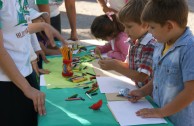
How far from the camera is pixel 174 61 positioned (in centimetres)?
134

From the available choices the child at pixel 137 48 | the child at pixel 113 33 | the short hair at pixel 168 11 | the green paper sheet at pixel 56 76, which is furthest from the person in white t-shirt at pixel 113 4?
the short hair at pixel 168 11

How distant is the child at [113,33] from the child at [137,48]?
1.46ft

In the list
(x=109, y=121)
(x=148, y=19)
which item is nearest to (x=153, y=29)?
(x=148, y=19)

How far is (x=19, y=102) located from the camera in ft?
4.75

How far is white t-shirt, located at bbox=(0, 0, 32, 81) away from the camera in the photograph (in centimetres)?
133

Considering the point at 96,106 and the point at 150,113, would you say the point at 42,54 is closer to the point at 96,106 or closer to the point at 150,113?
the point at 96,106

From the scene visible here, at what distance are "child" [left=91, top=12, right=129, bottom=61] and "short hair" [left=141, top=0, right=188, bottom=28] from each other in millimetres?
840

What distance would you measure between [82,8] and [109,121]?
19.2 feet

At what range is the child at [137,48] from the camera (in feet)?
5.49

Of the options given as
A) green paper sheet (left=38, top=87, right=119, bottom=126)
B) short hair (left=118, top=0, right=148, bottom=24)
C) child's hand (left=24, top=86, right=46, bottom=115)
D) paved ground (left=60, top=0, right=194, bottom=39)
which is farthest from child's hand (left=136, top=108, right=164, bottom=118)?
paved ground (left=60, top=0, right=194, bottom=39)

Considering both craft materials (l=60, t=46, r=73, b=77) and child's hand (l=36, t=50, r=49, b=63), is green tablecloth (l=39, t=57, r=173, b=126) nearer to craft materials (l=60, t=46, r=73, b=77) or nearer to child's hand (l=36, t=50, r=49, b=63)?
craft materials (l=60, t=46, r=73, b=77)

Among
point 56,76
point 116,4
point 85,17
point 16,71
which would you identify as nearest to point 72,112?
point 16,71

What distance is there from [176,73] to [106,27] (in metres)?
0.92

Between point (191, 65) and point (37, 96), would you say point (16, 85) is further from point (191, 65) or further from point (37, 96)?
point (191, 65)
